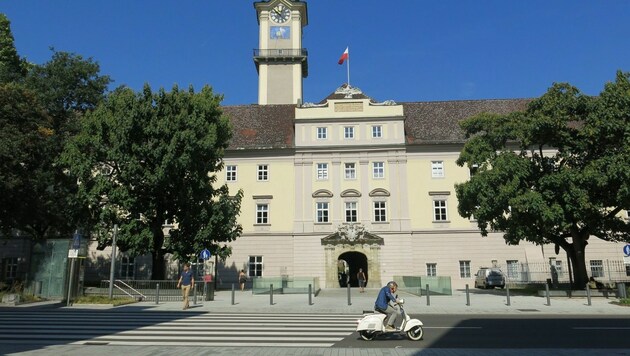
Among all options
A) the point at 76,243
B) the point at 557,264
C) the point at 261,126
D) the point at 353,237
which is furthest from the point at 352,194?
the point at 76,243

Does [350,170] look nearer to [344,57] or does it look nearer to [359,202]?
[359,202]

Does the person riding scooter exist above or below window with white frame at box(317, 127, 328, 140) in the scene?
below

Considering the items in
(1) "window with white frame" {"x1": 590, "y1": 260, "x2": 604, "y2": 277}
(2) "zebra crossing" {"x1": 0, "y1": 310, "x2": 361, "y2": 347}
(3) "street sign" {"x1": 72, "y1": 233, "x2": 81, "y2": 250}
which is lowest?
(2) "zebra crossing" {"x1": 0, "y1": 310, "x2": 361, "y2": 347}

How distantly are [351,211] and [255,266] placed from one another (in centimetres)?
961

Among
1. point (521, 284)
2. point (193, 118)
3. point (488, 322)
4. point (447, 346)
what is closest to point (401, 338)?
point (447, 346)

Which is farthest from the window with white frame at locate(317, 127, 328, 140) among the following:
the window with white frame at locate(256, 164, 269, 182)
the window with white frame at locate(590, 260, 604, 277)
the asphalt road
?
the asphalt road

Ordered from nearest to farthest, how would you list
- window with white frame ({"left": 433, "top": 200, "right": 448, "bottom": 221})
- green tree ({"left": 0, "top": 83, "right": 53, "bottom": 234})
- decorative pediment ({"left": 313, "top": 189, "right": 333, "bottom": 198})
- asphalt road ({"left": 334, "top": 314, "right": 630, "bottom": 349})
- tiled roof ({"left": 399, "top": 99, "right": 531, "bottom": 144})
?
asphalt road ({"left": 334, "top": 314, "right": 630, "bottom": 349}) < green tree ({"left": 0, "top": 83, "right": 53, "bottom": 234}) < window with white frame ({"left": 433, "top": 200, "right": 448, "bottom": 221}) < decorative pediment ({"left": 313, "top": 189, "right": 333, "bottom": 198}) < tiled roof ({"left": 399, "top": 99, "right": 531, "bottom": 144})

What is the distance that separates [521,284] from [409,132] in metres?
16.1

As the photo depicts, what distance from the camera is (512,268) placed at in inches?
1615

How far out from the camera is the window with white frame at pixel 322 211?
4247 centimetres

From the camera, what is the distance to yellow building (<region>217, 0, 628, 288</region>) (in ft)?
135

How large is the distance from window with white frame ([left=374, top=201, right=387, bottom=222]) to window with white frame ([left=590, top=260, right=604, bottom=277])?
1757 cm

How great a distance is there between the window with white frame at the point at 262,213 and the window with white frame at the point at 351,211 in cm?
711

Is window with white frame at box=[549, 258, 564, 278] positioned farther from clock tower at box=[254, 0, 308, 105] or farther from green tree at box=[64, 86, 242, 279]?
clock tower at box=[254, 0, 308, 105]
